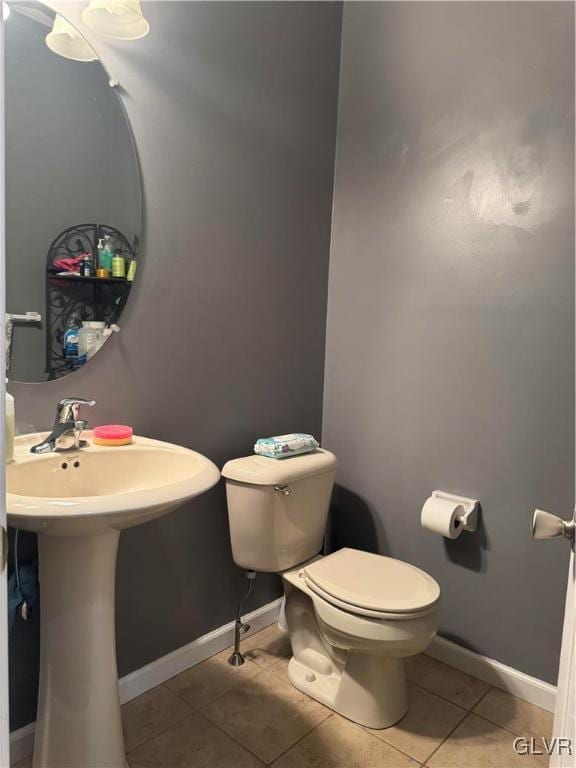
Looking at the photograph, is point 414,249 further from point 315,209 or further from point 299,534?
point 299,534

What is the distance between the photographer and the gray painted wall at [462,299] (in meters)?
1.66

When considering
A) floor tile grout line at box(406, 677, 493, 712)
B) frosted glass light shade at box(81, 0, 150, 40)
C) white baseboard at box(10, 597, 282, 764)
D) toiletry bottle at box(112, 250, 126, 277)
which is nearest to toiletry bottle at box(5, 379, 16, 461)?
toiletry bottle at box(112, 250, 126, 277)

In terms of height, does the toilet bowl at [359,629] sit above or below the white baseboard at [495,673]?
above

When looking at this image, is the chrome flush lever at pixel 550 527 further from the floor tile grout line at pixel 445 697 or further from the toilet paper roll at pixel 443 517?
the floor tile grout line at pixel 445 697

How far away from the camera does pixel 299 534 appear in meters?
1.83

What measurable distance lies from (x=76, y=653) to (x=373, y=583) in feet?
2.81

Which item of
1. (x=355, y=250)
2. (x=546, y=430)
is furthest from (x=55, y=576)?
(x=355, y=250)

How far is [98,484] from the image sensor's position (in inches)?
53.8

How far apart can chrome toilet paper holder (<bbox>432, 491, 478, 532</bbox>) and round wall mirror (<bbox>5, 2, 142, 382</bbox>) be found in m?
1.28

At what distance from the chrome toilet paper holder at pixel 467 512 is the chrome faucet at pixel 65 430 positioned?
1.22 m

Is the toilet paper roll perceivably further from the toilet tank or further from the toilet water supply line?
the toilet water supply line

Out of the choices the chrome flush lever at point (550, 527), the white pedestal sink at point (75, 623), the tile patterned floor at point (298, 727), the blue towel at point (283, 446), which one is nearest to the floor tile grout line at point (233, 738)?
the tile patterned floor at point (298, 727)

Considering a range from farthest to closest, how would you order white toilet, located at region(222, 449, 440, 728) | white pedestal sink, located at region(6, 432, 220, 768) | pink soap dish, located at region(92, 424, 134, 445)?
white toilet, located at region(222, 449, 440, 728) → pink soap dish, located at region(92, 424, 134, 445) → white pedestal sink, located at region(6, 432, 220, 768)

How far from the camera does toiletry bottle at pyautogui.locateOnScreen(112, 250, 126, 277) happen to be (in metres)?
1.53
